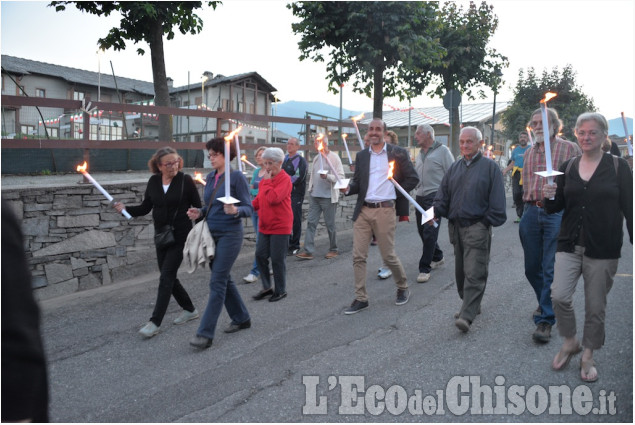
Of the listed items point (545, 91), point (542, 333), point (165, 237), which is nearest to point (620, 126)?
point (545, 91)

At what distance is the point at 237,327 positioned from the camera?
523 centimetres

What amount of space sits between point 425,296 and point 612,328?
6.29ft

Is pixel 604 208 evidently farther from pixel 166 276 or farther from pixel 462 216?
pixel 166 276

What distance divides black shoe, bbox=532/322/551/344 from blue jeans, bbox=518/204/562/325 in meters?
0.04

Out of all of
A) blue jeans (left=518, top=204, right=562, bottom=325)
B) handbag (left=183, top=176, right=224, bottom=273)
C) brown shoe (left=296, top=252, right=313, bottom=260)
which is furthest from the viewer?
brown shoe (left=296, top=252, right=313, bottom=260)

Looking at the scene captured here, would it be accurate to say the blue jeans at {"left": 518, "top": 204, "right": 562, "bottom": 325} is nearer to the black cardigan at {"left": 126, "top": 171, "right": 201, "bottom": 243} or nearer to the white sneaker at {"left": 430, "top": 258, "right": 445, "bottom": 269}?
the white sneaker at {"left": 430, "top": 258, "right": 445, "bottom": 269}

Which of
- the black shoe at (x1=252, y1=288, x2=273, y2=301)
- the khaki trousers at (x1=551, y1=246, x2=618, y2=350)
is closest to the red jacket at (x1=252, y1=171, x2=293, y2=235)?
the black shoe at (x1=252, y1=288, x2=273, y2=301)

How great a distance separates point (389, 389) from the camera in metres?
3.81

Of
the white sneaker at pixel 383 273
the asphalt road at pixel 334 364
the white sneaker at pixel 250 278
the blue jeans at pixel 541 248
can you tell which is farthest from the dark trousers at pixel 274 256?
the blue jeans at pixel 541 248

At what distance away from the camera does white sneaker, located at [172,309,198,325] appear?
5536 mm

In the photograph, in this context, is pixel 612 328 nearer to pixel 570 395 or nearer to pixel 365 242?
pixel 570 395

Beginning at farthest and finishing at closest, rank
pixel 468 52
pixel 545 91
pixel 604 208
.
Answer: pixel 545 91 < pixel 468 52 < pixel 604 208

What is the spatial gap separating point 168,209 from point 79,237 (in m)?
2.33

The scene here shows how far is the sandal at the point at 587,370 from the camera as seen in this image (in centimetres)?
383
